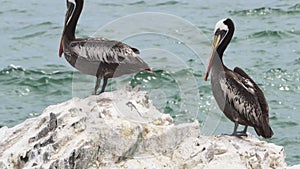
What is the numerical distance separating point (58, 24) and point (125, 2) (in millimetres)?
2832

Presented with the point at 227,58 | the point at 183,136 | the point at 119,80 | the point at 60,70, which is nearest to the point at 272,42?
the point at 227,58

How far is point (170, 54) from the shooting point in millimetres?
14398

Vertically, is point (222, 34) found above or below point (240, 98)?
above

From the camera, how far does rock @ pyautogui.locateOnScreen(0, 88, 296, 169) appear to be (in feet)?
21.4

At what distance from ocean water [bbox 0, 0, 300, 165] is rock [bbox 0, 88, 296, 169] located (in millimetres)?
1216

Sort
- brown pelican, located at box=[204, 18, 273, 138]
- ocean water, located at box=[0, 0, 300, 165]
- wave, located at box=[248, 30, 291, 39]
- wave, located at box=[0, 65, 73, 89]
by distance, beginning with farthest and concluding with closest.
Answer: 1. wave, located at box=[248, 30, 291, 39]
2. wave, located at box=[0, 65, 73, 89]
3. ocean water, located at box=[0, 0, 300, 165]
4. brown pelican, located at box=[204, 18, 273, 138]

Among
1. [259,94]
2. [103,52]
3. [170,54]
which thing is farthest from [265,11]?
[259,94]

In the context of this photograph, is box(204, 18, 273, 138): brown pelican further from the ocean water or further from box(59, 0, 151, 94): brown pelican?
box(59, 0, 151, 94): brown pelican

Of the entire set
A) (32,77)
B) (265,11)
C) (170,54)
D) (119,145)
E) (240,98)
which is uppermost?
(119,145)

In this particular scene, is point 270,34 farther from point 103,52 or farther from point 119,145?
point 119,145

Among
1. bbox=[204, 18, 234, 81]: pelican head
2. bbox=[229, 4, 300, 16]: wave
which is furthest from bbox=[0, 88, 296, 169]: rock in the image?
bbox=[229, 4, 300, 16]: wave

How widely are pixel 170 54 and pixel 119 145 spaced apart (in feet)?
25.9

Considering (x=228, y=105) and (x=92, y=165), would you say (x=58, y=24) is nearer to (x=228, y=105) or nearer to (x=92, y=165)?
(x=228, y=105)

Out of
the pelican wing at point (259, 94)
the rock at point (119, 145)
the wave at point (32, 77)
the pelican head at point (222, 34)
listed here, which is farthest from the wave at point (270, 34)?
the rock at point (119, 145)
